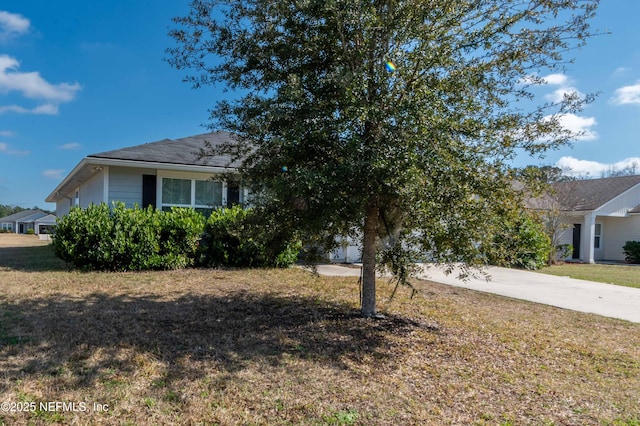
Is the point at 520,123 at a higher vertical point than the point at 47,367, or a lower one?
higher

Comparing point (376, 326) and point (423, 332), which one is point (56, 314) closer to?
point (376, 326)

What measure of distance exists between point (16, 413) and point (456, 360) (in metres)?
4.04

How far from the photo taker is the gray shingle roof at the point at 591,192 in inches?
755

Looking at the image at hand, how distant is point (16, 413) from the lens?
2818mm

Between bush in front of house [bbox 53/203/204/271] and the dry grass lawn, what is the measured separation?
2097 mm

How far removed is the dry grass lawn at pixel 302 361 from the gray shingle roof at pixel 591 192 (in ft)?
47.4

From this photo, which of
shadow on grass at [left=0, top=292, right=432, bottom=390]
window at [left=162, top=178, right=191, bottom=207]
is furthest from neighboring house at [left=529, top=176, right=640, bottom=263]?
shadow on grass at [left=0, top=292, right=432, bottom=390]

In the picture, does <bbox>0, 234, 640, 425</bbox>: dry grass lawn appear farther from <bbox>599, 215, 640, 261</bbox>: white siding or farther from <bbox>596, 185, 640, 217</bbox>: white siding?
<bbox>599, 215, 640, 261</bbox>: white siding

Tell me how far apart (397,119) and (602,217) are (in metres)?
22.6

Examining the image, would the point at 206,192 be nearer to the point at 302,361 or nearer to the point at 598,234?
the point at 302,361

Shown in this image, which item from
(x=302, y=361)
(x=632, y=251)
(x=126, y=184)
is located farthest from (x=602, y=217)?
(x=302, y=361)

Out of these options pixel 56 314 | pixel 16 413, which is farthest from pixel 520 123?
pixel 56 314

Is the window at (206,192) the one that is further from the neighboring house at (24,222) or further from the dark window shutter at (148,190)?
the neighboring house at (24,222)

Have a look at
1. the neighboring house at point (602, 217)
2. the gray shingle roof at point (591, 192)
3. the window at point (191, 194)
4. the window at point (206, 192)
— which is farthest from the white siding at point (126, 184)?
the neighboring house at point (602, 217)
